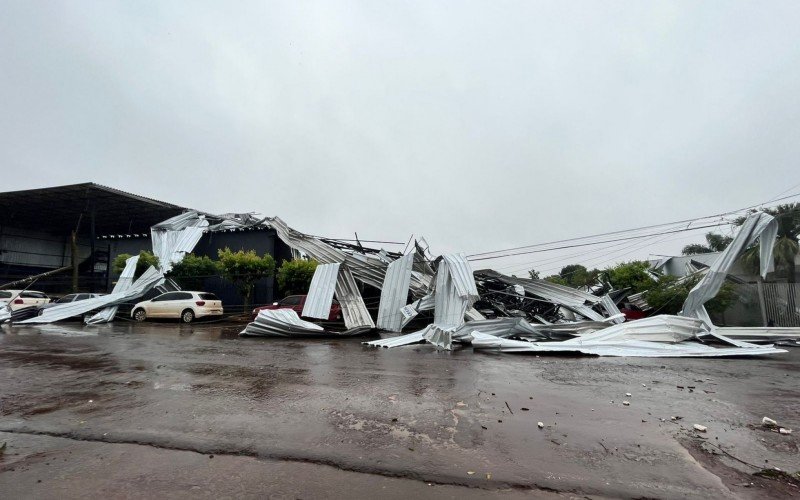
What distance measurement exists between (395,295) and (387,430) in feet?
32.1

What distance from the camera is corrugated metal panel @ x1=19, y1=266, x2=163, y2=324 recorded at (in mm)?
16483

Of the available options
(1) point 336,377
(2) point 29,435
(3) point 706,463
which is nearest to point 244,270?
(1) point 336,377

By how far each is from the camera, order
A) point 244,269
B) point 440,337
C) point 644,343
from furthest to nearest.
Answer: point 244,269
point 440,337
point 644,343

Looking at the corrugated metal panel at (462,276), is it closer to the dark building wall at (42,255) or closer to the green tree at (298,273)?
the green tree at (298,273)

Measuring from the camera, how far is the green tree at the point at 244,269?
1875 cm

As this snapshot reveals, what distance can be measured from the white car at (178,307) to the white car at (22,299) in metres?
6.07

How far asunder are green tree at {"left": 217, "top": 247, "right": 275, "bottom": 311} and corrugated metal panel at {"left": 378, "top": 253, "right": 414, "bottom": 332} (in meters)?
7.69

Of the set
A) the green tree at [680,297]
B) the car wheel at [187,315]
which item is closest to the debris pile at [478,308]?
the green tree at [680,297]

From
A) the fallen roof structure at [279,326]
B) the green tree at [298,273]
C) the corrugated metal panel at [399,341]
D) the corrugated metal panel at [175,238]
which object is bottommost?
the corrugated metal panel at [399,341]

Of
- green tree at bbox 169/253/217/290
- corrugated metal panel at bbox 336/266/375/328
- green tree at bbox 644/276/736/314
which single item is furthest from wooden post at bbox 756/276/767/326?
green tree at bbox 169/253/217/290

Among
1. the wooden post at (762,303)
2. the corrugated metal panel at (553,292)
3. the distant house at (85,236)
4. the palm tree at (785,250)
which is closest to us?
the corrugated metal panel at (553,292)

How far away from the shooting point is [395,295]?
45.1ft

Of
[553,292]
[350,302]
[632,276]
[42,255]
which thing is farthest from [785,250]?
[42,255]

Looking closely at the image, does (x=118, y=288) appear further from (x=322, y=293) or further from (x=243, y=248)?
(x=322, y=293)
